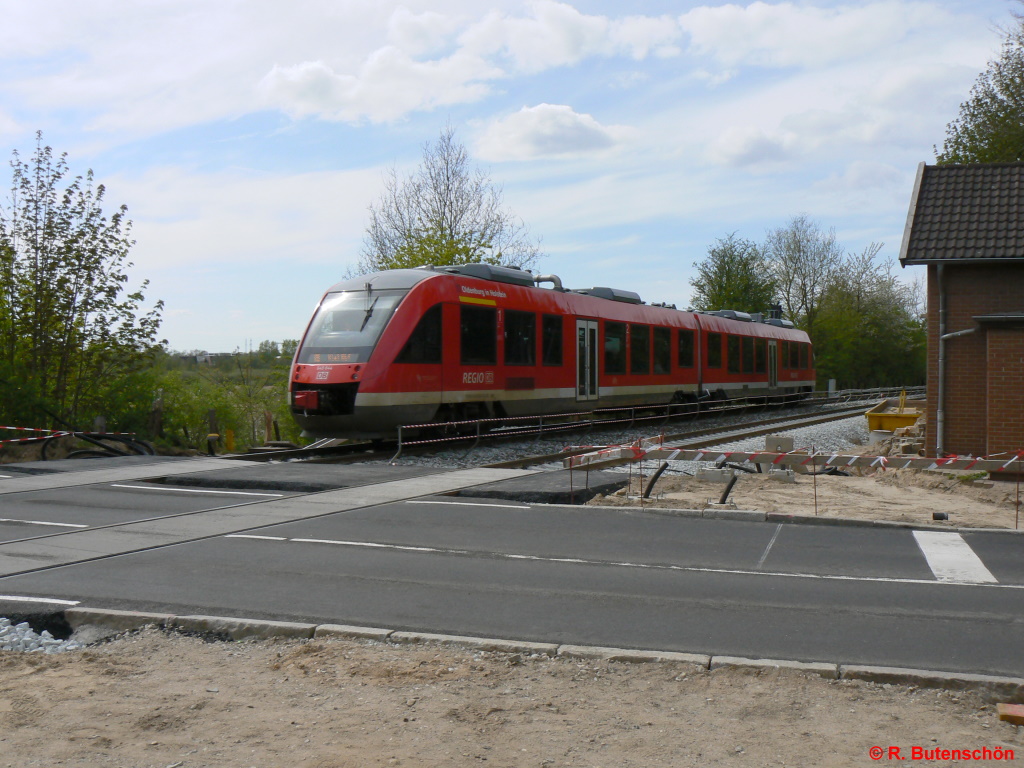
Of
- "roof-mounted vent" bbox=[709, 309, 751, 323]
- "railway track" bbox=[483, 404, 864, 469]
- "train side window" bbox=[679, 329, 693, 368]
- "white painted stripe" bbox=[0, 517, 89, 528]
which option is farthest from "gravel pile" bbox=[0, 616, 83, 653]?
"roof-mounted vent" bbox=[709, 309, 751, 323]

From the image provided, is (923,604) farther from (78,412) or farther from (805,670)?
(78,412)

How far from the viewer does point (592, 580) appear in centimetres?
765

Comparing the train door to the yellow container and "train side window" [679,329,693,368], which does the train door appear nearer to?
"train side window" [679,329,693,368]

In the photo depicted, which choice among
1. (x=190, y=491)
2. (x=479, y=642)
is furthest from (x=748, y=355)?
(x=479, y=642)

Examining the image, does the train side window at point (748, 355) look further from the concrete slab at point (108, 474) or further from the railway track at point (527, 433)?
the concrete slab at point (108, 474)

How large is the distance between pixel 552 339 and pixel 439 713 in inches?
655

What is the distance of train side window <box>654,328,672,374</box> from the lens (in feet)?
86.3

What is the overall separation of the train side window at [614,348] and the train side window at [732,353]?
331 inches

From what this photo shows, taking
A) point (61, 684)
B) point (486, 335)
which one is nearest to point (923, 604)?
point (61, 684)

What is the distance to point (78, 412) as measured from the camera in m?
22.6

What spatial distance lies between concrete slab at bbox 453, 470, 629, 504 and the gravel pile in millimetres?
6612

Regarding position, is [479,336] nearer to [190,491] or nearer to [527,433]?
[527,433]

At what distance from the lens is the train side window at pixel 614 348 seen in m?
23.5

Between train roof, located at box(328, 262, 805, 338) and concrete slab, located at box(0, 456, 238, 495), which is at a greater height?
train roof, located at box(328, 262, 805, 338)
